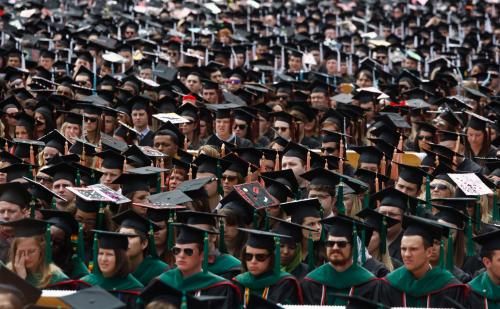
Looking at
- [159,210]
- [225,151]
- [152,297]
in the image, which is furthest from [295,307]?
[225,151]

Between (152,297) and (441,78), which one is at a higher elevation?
(441,78)

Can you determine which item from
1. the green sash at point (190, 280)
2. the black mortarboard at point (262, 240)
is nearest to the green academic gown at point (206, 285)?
the green sash at point (190, 280)

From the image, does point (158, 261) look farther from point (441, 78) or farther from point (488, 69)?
point (488, 69)

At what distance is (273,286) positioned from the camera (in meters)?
7.12

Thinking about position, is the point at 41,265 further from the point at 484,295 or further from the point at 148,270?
the point at 484,295

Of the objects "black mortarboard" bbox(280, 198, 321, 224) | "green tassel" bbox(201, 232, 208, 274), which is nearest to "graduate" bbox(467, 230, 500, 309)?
"black mortarboard" bbox(280, 198, 321, 224)

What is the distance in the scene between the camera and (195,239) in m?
7.29

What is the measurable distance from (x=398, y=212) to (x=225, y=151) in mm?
3177

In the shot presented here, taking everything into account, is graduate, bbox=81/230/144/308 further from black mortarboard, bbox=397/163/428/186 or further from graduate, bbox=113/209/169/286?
black mortarboard, bbox=397/163/428/186

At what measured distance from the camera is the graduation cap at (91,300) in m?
6.06

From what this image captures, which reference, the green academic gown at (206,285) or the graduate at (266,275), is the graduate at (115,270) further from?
the graduate at (266,275)

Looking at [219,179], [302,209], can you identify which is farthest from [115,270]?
[219,179]

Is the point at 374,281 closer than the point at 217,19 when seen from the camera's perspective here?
Yes

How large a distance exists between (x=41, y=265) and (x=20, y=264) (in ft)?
0.48
